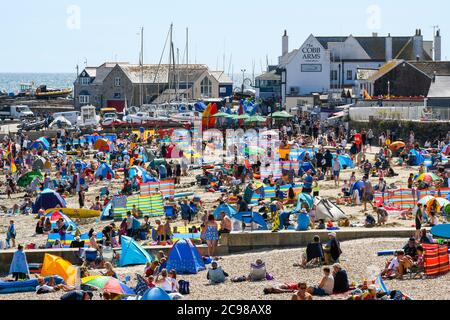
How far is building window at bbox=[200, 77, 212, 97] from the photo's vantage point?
79369 mm

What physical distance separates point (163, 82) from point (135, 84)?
2149 mm

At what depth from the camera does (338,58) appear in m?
70.2

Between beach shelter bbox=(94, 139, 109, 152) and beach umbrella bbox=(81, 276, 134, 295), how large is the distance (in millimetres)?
29437

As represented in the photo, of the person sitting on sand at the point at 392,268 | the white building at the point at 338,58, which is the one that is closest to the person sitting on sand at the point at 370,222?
the person sitting on sand at the point at 392,268

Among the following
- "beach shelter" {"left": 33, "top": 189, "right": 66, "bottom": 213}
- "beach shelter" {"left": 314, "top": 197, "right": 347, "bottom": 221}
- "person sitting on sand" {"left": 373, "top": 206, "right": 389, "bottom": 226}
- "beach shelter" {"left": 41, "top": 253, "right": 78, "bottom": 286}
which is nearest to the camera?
"beach shelter" {"left": 41, "top": 253, "right": 78, "bottom": 286}

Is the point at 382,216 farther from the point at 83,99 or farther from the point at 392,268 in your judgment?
the point at 83,99

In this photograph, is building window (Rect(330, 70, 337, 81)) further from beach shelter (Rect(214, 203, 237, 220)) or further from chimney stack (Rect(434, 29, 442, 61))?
beach shelter (Rect(214, 203, 237, 220))

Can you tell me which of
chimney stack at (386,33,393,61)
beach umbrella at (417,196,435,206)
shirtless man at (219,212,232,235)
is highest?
chimney stack at (386,33,393,61)

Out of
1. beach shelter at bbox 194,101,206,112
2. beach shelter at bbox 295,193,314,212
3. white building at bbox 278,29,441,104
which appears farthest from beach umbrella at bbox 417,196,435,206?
white building at bbox 278,29,441,104

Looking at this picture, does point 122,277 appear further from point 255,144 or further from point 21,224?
point 255,144

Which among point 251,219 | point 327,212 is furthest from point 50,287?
point 327,212

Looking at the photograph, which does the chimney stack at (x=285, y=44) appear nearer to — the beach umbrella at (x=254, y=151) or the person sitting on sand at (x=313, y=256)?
the beach umbrella at (x=254, y=151)

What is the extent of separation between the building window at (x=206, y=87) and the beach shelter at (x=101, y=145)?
104ft
